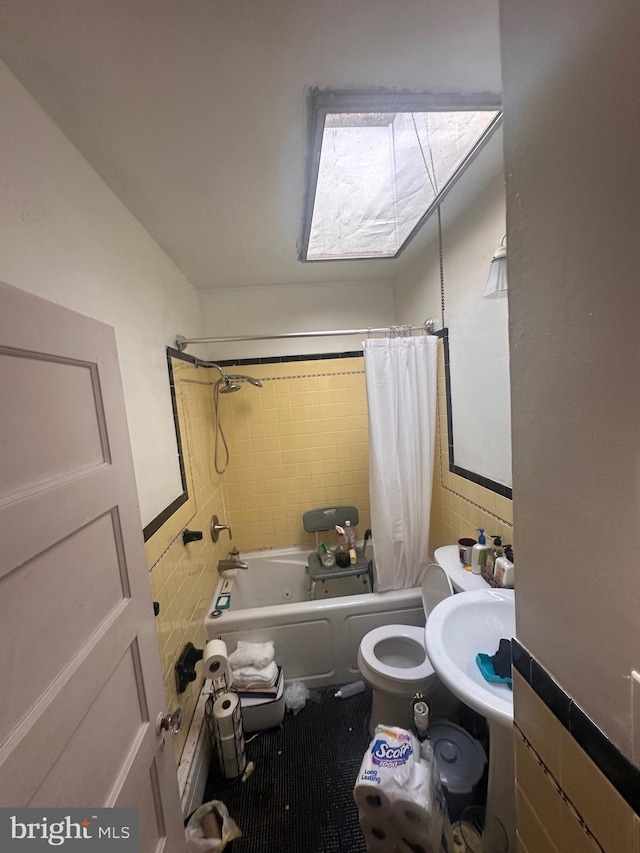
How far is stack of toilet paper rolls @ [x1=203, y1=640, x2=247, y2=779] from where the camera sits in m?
1.38

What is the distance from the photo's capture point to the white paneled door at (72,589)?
50 cm

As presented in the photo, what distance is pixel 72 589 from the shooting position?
0.62m

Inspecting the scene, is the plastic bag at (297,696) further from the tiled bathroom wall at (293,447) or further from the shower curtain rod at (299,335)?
the shower curtain rod at (299,335)

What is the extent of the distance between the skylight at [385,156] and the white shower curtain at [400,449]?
64 cm

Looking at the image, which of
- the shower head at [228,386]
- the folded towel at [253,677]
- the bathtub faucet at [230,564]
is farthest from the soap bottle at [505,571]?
the shower head at [228,386]

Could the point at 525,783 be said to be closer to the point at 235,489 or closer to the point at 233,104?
the point at 233,104

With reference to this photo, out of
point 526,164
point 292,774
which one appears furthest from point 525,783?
point 292,774

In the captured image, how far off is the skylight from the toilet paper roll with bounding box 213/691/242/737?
2190mm

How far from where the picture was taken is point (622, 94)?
361mm

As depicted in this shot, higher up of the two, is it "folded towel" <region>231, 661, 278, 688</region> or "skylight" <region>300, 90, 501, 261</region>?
"skylight" <region>300, 90, 501, 261</region>

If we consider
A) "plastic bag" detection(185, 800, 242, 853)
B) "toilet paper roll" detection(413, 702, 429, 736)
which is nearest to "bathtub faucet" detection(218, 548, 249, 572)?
"plastic bag" detection(185, 800, 242, 853)

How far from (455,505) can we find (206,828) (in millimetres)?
1703

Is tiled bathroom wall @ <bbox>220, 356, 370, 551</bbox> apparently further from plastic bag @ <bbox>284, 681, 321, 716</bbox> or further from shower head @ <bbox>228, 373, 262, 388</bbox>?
plastic bag @ <bbox>284, 681, 321, 716</bbox>

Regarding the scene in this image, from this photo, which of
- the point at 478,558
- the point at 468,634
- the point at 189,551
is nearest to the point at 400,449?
the point at 478,558
